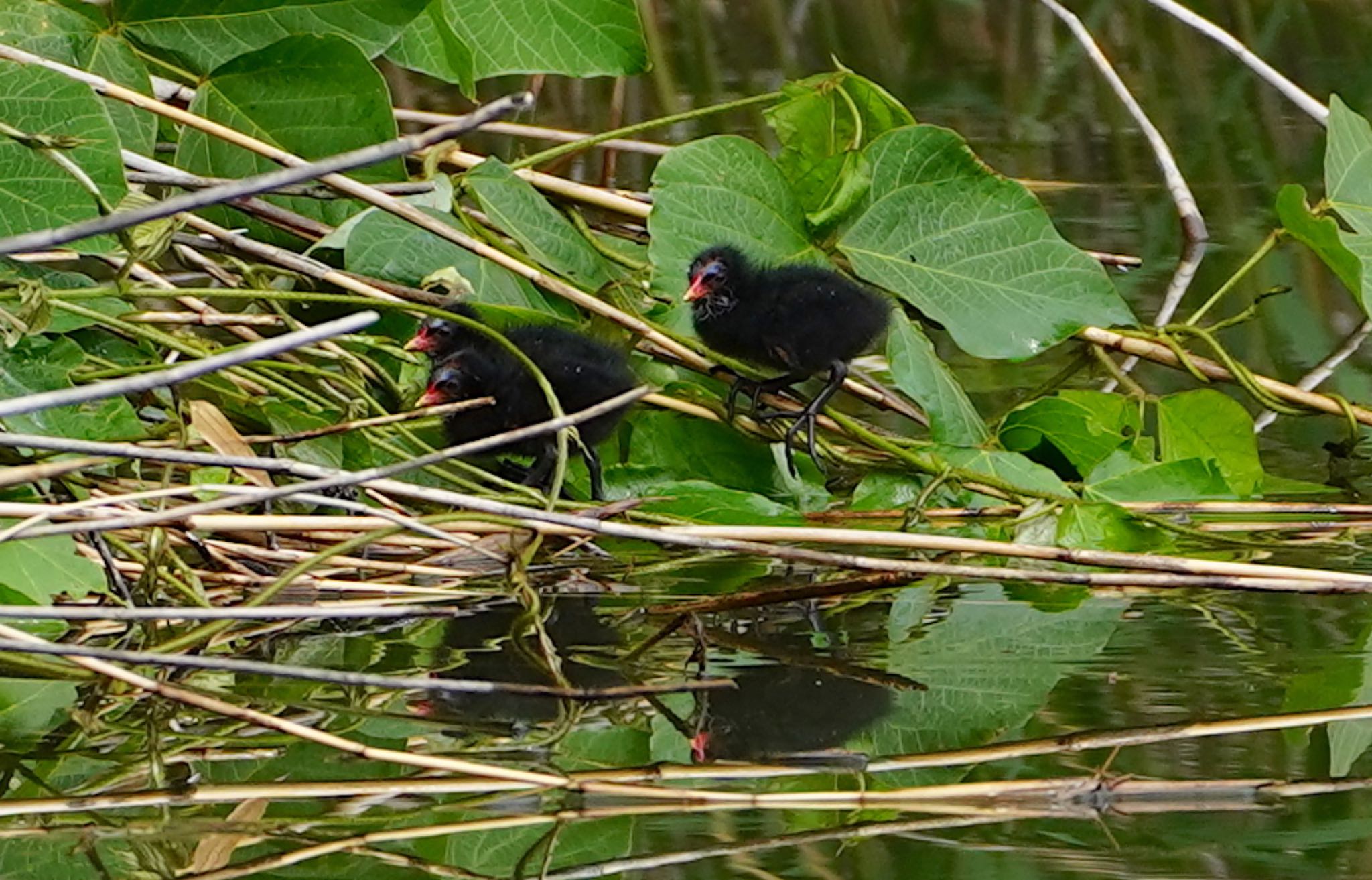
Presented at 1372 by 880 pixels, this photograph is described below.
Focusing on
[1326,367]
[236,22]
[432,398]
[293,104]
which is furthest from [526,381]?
[1326,367]

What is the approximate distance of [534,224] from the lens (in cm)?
261

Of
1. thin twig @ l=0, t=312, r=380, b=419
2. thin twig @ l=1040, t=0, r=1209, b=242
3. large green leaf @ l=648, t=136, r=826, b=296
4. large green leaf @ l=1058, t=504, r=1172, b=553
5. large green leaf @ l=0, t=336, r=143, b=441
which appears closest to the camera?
thin twig @ l=0, t=312, r=380, b=419

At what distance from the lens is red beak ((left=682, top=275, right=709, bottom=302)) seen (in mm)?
2396

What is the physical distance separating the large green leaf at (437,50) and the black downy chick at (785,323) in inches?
20.2

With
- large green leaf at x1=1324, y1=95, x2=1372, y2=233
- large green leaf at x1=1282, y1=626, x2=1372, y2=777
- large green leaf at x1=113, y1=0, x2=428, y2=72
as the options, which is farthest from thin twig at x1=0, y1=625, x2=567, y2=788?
large green leaf at x1=1324, y1=95, x2=1372, y2=233

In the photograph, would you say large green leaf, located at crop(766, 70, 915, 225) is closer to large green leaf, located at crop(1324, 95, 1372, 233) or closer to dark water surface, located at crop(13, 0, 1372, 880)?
dark water surface, located at crop(13, 0, 1372, 880)

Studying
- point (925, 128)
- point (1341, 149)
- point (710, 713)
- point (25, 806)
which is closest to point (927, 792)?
point (710, 713)

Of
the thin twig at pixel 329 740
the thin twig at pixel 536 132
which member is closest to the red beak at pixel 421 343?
the thin twig at pixel 536 132

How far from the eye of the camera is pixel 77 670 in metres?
1.60

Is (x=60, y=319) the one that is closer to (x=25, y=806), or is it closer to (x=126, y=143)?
(x=126, y=143)

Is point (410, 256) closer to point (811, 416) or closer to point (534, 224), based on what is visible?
point (534, 224)

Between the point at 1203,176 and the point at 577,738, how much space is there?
3.31m

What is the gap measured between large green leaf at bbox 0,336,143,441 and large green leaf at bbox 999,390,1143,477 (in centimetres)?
100

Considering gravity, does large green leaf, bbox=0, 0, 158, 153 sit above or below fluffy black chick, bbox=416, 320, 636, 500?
above
